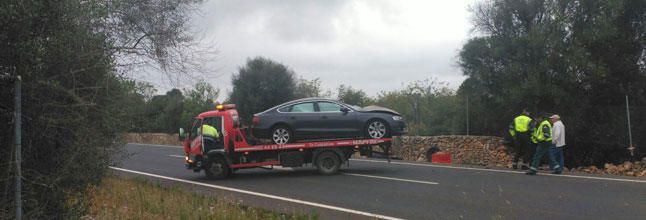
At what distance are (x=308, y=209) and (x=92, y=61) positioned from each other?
180 inches

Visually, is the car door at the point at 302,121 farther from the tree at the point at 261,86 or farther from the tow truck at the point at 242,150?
the tree at the point at 261,86

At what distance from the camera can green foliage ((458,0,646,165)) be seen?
19.3m

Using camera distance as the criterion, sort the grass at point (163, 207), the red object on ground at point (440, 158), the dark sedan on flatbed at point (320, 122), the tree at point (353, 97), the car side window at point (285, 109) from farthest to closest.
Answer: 1. the tree at point (353, 97)
2. the red object on ground at point (440, 158)
3. the car side window at point (285, 109)
4. the dark sedan on flatbed at point (320, 122)
5. the grass at point (163, 207)

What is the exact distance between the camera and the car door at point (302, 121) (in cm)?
1450

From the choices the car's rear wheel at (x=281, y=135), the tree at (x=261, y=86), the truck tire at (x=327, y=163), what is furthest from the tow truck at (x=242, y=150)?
the tree at (x=261, y=86)

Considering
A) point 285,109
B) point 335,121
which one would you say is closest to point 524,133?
point 335,121

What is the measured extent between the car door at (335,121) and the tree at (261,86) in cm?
2583

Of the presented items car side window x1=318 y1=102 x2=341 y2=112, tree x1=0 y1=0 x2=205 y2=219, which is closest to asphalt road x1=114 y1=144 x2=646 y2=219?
car side window x1=318 y1=102 x2=341 y2=112

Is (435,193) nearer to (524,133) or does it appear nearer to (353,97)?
(524,133)

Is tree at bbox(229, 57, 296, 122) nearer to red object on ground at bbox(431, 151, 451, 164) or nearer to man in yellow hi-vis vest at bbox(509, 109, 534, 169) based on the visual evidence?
red object on ground at bbox(431, 151, 451, 164)

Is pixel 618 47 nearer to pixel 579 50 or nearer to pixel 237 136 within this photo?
pixel 579 50

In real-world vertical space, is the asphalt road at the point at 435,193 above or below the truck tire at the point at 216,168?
below

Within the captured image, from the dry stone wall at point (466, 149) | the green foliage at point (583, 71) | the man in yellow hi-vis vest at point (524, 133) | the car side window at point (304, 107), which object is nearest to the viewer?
the car side window at point (304, 107)

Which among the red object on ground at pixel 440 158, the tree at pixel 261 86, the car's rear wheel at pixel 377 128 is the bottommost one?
the red object on ground at pixel 440 158
